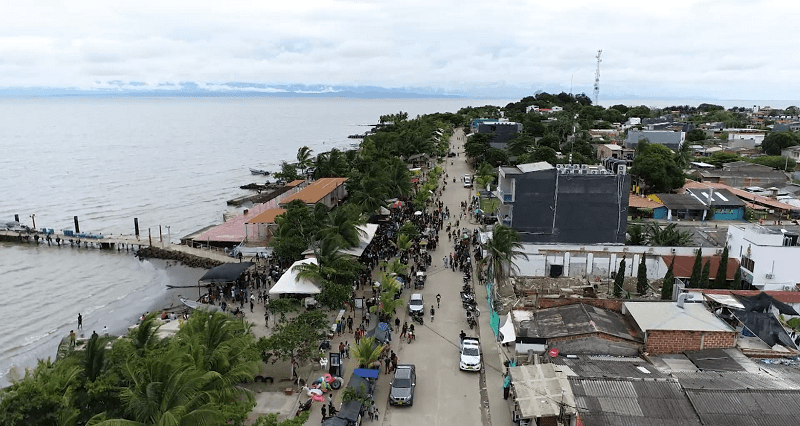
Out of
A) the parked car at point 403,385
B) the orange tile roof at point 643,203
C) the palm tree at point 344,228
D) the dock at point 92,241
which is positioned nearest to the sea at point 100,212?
the dock at point 92,241

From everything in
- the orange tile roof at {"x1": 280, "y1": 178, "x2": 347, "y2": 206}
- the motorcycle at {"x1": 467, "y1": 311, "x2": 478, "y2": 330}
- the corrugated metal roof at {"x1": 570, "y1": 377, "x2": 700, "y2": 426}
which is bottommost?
the motorcycle at {"x1": 467, "y1": 311, "x2": 478, "y2": 330}

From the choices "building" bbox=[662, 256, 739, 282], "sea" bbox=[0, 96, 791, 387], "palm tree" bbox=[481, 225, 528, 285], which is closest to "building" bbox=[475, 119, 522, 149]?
"sea" bbox=[0, 96, 791, 387]

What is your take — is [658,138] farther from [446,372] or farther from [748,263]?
[446,372]

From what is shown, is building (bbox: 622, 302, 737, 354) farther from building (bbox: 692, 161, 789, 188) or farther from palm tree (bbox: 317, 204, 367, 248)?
building (bbox: 692, 161, 789, 188)

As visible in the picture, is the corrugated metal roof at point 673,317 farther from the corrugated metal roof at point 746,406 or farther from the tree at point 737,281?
the tree at point 737,281

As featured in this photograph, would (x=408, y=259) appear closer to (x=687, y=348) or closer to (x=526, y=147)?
(x=687, y=348)

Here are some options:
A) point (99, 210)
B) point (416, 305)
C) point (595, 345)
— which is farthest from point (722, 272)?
point (99, 210)
